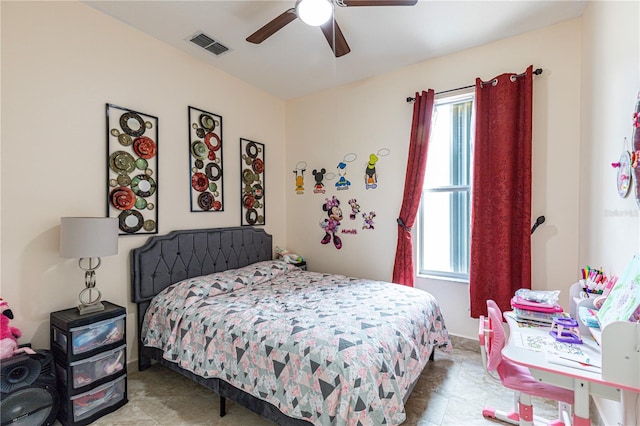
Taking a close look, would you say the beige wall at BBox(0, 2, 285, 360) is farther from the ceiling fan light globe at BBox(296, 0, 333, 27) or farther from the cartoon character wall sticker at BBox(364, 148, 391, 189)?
the cartoon character wall sticker at BBox(364, 148, 391, 189)

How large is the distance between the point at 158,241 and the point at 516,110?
337 centimetres

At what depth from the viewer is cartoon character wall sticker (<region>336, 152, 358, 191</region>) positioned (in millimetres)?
3500

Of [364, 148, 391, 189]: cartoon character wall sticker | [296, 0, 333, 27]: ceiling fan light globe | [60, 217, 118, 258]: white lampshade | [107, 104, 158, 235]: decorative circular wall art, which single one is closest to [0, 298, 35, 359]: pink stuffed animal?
[60, 217, 118, 258]: white lampshade

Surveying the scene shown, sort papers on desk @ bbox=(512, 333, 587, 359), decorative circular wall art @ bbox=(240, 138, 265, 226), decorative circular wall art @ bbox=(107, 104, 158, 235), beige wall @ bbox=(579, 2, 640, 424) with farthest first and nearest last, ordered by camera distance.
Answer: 1. decorative circular wall art @ bbox=(240, 138, 265, 226)
2. decorative circular wall art @ bbox=(107, 104, 158, 235)
3. beige wall @ bbox=(579, 2, 640, 424)
4. papers on desk @ bbox=(512, 333, 587, 359)

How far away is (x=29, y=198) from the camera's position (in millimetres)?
1925

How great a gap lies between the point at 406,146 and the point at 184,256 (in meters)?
2.53

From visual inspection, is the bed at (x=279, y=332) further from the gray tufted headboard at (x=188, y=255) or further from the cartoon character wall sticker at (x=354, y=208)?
the cartoon character wall sticker at (x=354, y=208)

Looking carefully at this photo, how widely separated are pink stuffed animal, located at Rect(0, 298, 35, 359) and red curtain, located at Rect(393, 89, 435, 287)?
116 inches

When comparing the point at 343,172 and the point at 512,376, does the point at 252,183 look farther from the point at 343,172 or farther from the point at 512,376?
the point at 512,376

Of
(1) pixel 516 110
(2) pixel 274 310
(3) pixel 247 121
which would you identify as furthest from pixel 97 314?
(1) pixel 516 110

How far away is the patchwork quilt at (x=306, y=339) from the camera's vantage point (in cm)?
143

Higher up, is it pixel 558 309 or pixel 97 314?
pixel 558 309

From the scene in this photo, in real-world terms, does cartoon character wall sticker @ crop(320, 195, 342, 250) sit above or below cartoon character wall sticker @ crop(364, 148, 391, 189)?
below

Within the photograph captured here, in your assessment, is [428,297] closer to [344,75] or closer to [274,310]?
[274,310]
